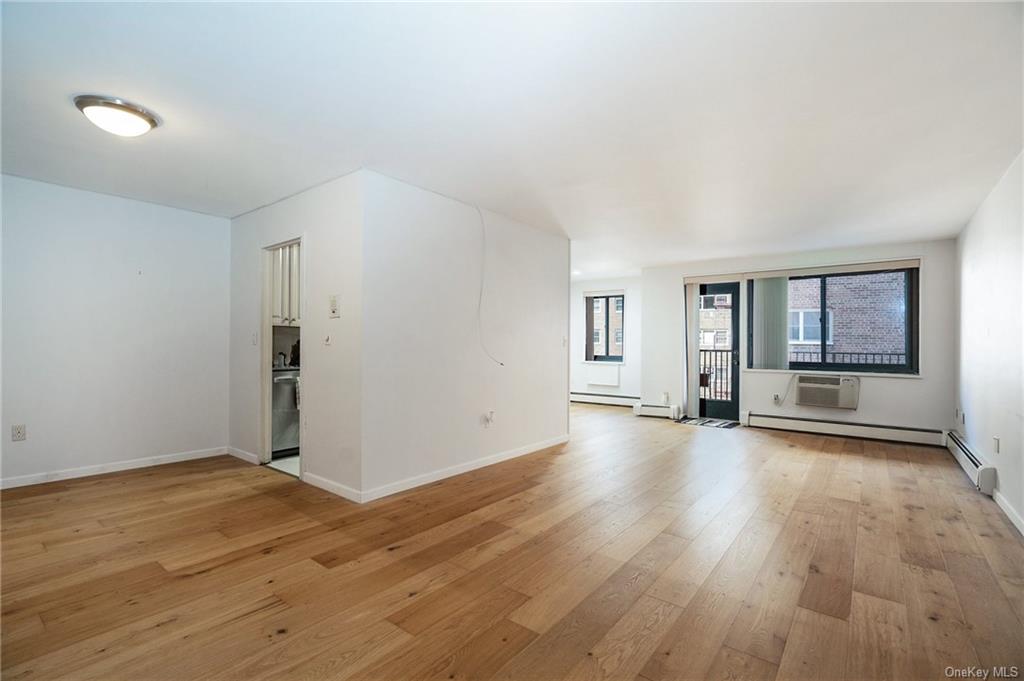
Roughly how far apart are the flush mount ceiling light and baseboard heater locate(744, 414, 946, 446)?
23.5 ft

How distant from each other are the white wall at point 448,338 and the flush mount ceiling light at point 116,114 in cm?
127

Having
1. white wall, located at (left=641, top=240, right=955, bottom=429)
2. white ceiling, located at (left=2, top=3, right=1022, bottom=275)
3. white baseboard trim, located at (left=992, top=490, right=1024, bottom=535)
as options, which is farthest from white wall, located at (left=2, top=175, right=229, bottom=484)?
white baseboard trim, located at (left=992, top=490, right=1024, bottom=535)

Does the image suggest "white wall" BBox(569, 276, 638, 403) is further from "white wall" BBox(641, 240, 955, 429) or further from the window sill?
the window sill

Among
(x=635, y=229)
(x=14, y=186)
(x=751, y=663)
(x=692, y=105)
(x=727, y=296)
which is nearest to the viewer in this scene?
(x=751, y=663)

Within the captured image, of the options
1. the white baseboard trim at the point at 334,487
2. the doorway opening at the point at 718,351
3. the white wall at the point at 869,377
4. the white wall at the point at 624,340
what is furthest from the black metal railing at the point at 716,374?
the white baseboard trim at the point at 334,487

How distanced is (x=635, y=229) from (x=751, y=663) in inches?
166

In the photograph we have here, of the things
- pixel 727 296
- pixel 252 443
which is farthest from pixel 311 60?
pixel 727 296

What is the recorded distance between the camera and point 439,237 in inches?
157

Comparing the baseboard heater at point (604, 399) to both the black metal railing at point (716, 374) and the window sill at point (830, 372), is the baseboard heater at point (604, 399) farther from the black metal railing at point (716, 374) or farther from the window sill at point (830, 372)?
the window sill at point (830, 372)

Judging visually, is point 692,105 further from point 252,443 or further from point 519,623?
point 252,443

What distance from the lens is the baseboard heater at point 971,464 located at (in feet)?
11.8

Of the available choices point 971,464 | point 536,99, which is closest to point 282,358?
point 536,99

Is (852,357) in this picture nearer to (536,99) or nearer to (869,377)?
(869,377)

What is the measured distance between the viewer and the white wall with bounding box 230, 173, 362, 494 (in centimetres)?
344
